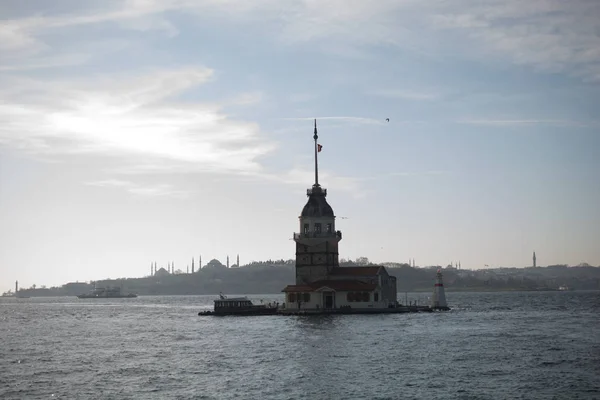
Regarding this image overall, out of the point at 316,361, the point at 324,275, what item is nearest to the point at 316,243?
the point at 324,275

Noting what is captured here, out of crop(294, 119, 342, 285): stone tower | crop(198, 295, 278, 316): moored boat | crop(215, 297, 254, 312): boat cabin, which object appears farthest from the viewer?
crop(215, 297, 254, 312): boat cabin

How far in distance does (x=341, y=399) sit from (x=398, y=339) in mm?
31793

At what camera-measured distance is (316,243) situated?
122 metres

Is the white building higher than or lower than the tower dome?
lower

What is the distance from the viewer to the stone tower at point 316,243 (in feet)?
398

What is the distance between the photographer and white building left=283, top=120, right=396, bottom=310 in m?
115

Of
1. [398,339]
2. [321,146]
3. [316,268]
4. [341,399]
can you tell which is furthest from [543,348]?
[321,146]

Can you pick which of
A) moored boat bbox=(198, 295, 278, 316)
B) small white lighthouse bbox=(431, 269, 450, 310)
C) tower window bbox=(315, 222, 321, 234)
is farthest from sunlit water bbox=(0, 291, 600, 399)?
small white lighthouse bbox=(431, 269, 450, 310)

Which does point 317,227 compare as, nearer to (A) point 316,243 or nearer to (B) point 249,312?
(A) point 316,243

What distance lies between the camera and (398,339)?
78.6 metres

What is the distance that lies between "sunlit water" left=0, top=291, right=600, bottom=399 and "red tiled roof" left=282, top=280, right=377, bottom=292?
12.3 meters

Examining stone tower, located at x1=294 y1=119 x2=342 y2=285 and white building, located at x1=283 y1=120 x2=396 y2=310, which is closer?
white building, located at x1=283 y1=120 x2=396 y2=310

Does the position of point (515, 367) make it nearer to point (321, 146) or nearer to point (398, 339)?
point (398, 339)

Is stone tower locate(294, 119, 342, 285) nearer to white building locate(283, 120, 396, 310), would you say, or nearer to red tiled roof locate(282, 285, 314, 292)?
white building locate(283, 120, 396, 310)
